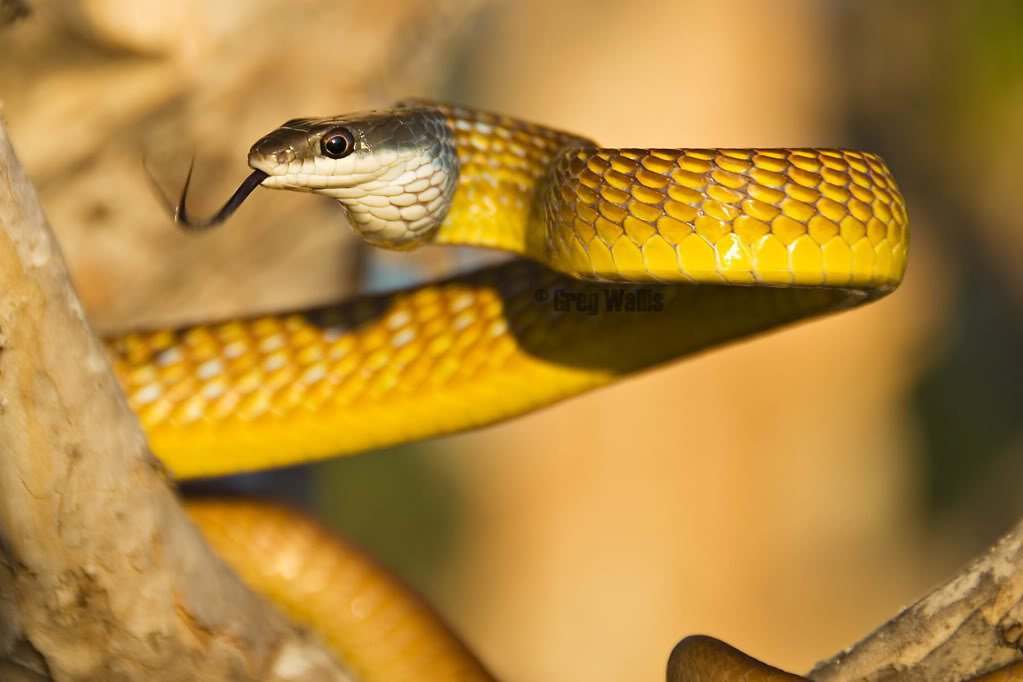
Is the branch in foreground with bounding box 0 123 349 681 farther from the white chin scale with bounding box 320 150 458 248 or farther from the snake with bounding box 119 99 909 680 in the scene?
the white chin scale with bounding box 320 150 458 248

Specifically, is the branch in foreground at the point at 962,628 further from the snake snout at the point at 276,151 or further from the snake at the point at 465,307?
the snake snout at the point at 276,151

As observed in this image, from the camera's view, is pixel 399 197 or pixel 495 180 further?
pixel 495 180

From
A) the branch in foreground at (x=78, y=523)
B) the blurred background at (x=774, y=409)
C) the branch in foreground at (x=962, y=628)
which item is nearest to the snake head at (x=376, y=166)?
the branch in foreground at (x=78, y=523)

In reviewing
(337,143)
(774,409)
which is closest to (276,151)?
(337,143)

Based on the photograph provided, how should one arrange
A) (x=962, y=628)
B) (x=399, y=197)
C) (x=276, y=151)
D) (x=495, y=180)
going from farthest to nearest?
(x=495, y=180)
(x=399, y=197)
(x=276, y=151)
(x=962, y=628)

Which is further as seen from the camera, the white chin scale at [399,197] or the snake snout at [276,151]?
the white chin scale at [399,197]

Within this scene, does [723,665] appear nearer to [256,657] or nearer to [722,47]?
[256,657]

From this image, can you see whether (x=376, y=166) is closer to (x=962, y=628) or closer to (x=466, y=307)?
(x=466, y=307)

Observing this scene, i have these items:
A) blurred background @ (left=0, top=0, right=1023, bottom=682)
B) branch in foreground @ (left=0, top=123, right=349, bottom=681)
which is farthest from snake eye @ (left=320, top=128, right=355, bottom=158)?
blurred background @ (left=0, top=0, right=1023, bottom=682)
